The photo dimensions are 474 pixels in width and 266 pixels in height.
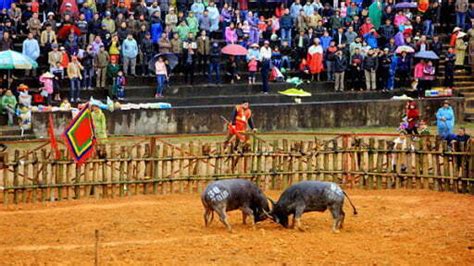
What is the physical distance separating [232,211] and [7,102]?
12.2 metres

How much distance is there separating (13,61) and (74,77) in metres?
2.34

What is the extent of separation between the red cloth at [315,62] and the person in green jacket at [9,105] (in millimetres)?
10968

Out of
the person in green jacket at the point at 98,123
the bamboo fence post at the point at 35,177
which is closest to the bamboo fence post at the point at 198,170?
the person in green jacket at the point at 98,123

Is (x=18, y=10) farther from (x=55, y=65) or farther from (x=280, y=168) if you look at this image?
(x=280, y=168)

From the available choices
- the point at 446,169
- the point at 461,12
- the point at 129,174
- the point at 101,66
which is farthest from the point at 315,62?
the point at 129,174

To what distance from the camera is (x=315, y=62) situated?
4581 centimetres

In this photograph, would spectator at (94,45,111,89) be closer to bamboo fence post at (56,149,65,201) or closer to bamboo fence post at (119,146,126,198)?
bamboo fence post at (119,146,126,198)

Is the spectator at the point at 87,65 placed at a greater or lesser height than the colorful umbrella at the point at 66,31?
lesser

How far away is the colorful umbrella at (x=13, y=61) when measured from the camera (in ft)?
133

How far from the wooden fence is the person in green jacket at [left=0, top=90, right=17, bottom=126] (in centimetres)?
620

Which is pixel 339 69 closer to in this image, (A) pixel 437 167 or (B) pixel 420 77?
(B) pixel 420 77

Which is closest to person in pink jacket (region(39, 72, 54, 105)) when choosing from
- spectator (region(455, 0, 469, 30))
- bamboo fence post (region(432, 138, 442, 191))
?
bamboo fence post (region(432, 138, 442, 191))

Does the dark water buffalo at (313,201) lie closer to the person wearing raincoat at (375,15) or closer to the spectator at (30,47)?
the spectator at (30,47)

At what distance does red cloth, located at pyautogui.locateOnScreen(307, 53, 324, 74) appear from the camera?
150ft
